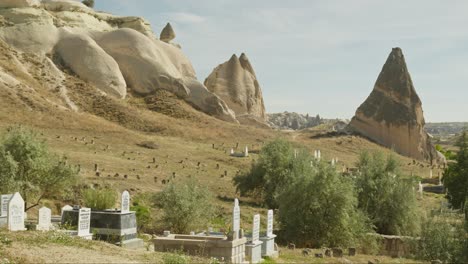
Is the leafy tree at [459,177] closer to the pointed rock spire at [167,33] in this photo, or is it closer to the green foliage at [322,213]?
the green foliage at [322,213]

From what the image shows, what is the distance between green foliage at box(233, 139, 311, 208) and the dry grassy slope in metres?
1.11

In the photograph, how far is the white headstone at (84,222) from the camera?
17.3m

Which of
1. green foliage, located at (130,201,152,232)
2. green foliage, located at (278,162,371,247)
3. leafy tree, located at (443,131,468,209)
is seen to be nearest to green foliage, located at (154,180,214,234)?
green foliage, located at (130,201,152,232)

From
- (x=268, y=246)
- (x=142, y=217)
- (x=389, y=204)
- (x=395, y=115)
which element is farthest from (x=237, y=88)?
(x=268, y=246)

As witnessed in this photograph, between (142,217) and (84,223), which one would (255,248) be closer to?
(84,223)

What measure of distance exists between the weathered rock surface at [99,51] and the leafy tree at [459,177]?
27133mm

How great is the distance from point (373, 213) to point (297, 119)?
140 metres

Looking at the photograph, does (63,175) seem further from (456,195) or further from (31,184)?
(456,195)

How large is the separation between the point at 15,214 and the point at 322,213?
1135 cm

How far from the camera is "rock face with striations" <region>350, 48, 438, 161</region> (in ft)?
221

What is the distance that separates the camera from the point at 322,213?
23516mm

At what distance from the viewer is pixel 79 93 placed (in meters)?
51.5

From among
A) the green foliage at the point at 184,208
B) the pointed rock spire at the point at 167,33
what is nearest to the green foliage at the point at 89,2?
the pointed rock spire at the point at 167,33

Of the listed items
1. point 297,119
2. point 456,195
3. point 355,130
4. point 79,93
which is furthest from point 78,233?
point 297,119
